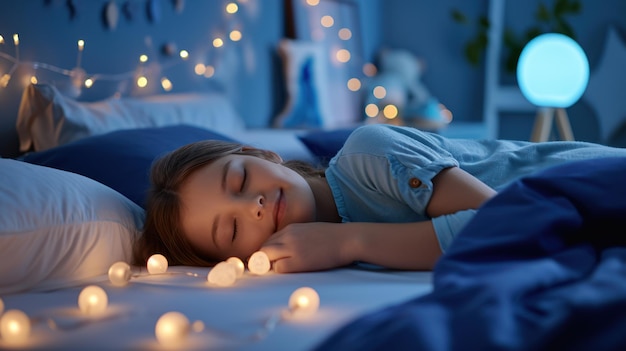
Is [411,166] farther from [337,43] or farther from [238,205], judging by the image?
[337,43]

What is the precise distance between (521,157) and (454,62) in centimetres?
320

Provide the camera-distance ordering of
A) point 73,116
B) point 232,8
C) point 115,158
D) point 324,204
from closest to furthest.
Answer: point 324,204
point 115,158
point 73,116
point 232,8

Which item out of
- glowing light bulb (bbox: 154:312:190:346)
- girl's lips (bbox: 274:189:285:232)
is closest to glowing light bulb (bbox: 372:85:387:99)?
girl's lips (bbox: 274:189:285:232)

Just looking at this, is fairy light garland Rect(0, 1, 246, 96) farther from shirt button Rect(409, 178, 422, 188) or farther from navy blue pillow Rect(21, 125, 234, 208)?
shirt button Rect(409, 178, 422, 188)

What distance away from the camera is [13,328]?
89 centimetres

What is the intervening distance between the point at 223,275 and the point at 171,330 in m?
0.32

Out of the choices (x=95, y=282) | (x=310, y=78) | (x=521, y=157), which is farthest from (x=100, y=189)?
(x=310, y=78)

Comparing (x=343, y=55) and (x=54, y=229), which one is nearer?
(x=54, y=229)

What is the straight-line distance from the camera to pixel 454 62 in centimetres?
468

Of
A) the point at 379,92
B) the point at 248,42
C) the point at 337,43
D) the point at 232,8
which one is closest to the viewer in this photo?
the point at 232,8

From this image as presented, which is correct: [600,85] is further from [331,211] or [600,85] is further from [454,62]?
[331,211]

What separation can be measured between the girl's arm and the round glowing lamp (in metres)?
2.61

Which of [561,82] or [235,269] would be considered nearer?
[235,269]

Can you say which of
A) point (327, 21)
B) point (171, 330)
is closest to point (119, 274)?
point (171, 330)
